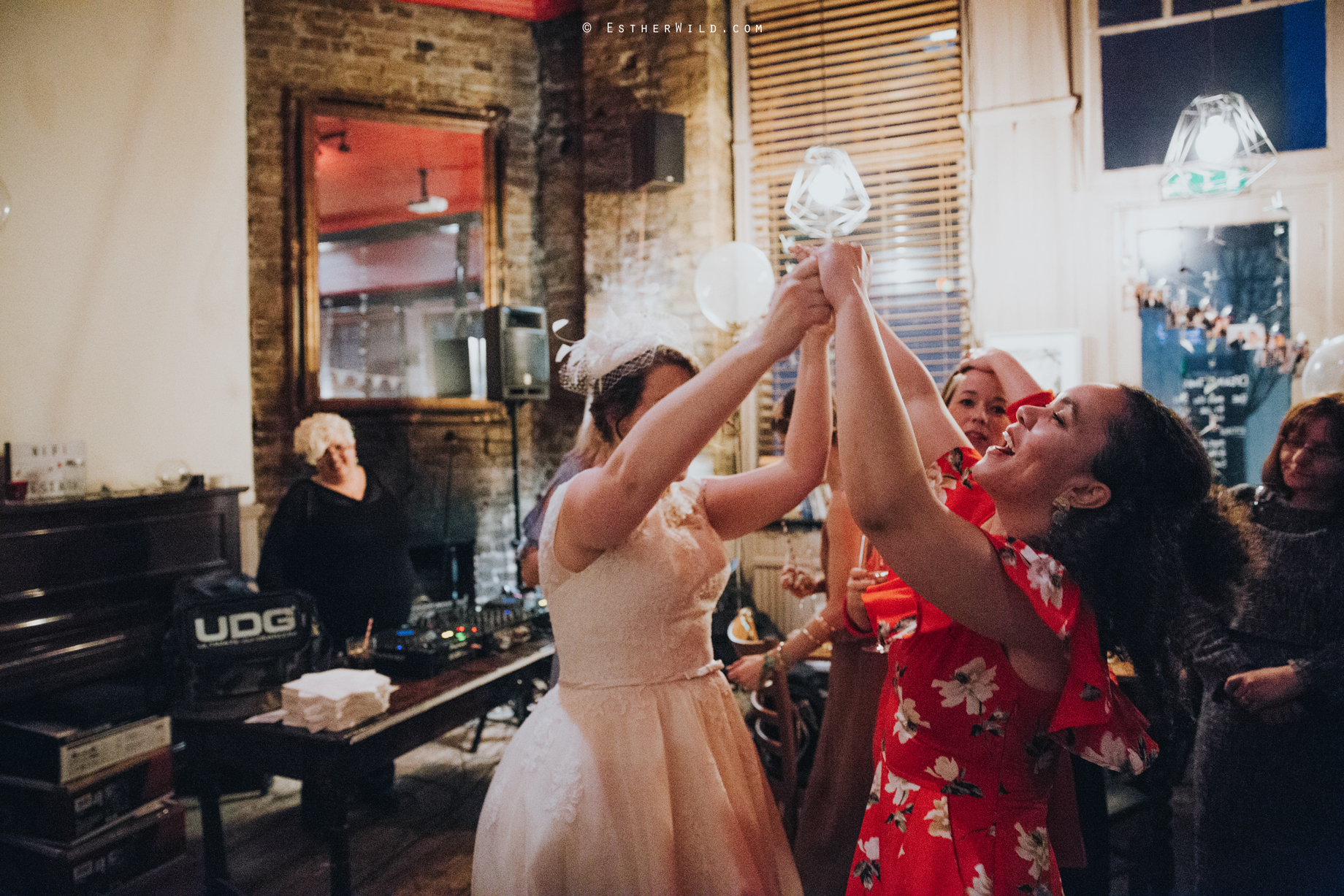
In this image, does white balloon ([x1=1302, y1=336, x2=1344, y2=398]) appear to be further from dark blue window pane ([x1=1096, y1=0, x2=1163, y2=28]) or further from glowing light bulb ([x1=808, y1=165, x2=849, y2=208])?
dark blue window pane ([x1=1096, y1=0, x2=1163, y2=28])

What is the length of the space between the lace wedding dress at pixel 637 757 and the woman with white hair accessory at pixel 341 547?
2522 mm

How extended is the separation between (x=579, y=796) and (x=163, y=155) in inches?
174

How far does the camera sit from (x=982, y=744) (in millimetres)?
1097

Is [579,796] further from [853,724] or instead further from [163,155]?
[163,155]

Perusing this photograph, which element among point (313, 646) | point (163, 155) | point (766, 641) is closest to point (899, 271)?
point (766, 641)

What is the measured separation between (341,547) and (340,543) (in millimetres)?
21

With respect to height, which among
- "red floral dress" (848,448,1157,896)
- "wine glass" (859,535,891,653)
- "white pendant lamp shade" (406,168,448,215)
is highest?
"white pendant lamp shade" (406,168,448,215)

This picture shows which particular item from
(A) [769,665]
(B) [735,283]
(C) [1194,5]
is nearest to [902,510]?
(A) [769,665]

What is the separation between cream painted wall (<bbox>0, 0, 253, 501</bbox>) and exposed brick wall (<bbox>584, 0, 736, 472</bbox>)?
2127 mm

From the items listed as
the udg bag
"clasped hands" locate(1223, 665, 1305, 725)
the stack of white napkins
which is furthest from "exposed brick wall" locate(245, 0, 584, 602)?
"clasped hands" locate(1223, 665, 1305, 725)

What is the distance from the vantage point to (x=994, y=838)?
3.54 ft

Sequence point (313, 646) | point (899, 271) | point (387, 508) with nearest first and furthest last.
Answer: point (313, 646)
point (387, 508)
point (899, 271)

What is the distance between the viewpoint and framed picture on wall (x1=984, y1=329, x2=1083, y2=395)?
15.1ft

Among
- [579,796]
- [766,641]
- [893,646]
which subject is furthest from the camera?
[766,641]
